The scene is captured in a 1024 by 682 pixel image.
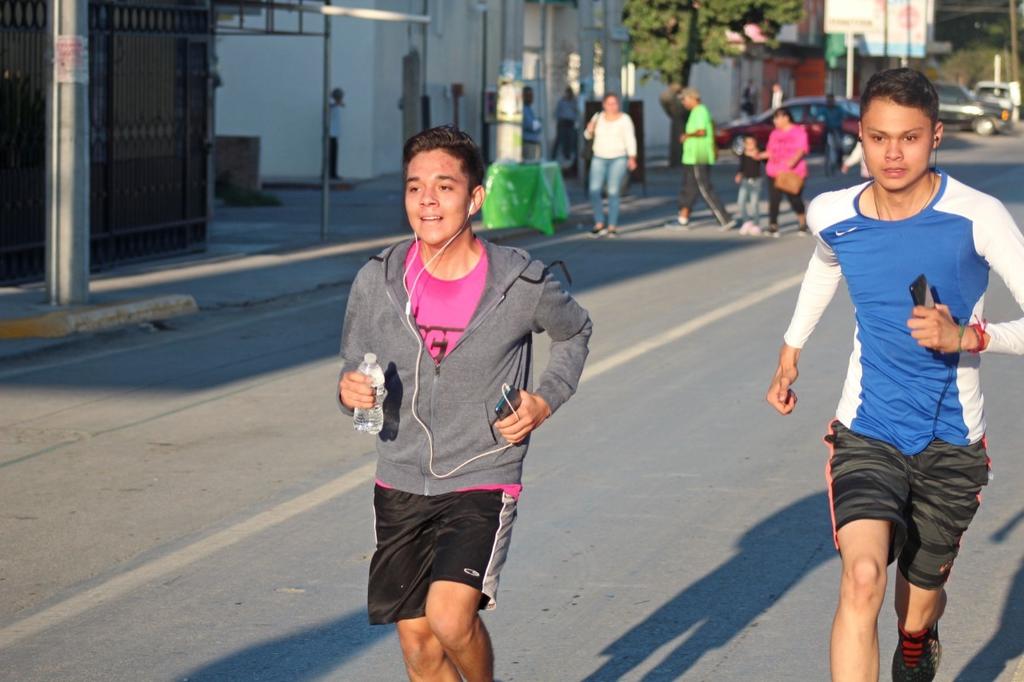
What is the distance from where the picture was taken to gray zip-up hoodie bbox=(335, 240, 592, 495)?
430 centimetres

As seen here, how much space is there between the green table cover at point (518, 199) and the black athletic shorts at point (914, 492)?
18.0 m

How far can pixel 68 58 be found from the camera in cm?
1387

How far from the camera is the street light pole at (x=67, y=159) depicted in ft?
45.5

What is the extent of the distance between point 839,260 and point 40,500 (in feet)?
14.7

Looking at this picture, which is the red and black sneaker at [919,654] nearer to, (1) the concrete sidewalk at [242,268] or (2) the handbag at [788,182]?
(1) the concrete sidewalk at [242,268]

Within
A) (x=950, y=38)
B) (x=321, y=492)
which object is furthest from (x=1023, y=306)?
(x=950, y=38)

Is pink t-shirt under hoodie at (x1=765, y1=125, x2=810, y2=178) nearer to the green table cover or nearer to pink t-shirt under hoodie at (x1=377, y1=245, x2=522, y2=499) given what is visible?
the green table cover

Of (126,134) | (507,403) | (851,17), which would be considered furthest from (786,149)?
(851,17)

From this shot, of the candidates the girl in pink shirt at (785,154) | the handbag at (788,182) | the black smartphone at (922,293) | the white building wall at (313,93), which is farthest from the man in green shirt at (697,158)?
the black smartphone at (922,293)

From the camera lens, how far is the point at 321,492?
26.1 ft

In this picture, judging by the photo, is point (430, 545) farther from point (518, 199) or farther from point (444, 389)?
point (518, 199)

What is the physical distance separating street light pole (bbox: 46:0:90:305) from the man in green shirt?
425 inches

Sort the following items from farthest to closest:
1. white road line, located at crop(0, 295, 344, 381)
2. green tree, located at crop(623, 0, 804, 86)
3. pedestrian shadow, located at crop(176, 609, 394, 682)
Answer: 1. green tree, located at crop(623, 0, 804, 86)
2. white road line, located at crop(0, 295, 344, 381)
3. pedestrian shadow, located at crop(176, 609, 394, 682)

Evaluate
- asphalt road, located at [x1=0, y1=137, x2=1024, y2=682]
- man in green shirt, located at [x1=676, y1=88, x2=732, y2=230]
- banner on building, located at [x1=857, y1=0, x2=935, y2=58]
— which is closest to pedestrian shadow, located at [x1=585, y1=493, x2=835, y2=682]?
asphalt road, located at [x1=0, y1=137, x2=1024, y2=682]
